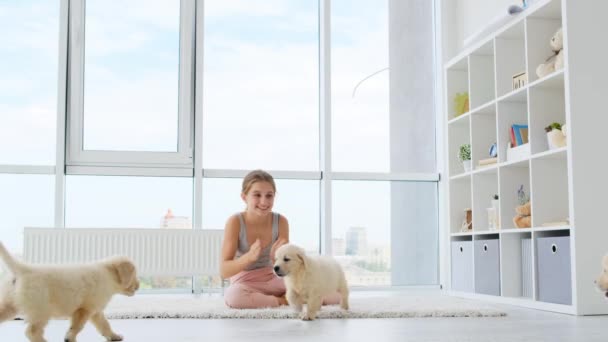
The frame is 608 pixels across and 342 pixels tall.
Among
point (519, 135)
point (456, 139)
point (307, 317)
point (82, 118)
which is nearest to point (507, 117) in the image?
point (519, 135)

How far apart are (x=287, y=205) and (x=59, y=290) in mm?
3283

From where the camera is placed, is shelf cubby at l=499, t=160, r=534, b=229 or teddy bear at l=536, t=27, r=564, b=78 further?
shelf cubby at l=499, t=160, r=534, b=229

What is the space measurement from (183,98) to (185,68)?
226mm

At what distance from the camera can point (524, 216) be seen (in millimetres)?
3750

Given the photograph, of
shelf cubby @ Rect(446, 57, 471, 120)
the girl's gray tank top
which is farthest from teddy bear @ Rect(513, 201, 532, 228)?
the girl's gray tank top

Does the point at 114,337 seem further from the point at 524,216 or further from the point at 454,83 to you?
the point at 454,83

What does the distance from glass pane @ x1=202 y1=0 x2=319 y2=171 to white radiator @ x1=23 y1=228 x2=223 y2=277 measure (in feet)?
2.09

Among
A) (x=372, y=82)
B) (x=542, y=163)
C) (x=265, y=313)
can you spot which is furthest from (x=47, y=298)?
(x=372, y=82)

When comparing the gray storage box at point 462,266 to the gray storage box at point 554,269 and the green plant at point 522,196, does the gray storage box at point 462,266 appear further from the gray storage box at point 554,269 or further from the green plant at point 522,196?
the gray storage box at point 554,269

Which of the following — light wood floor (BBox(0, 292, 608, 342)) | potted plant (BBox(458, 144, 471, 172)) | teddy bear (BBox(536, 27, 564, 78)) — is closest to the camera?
light wood floor (BBox(0, 292, 608, 342))

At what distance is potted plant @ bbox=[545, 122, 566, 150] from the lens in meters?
3.39

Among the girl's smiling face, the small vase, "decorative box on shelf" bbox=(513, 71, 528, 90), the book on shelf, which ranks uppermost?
"decorative box on shelf" bbox=(513, 71, 528, 90)

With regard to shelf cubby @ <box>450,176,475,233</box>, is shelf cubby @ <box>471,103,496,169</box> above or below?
above

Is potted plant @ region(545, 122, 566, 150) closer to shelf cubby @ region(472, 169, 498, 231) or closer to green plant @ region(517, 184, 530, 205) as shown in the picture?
green plant @ region(517, 184, 530, 205)
